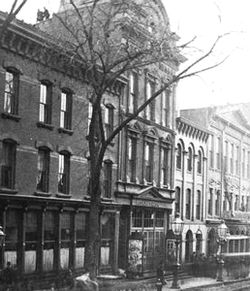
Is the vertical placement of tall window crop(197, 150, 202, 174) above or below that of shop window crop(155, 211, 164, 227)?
above

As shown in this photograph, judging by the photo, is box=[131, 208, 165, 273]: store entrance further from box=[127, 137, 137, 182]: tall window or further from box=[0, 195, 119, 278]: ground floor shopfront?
box=[0, 195, 119, 278]: ground floor shopfront

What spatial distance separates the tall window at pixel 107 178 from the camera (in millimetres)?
29109

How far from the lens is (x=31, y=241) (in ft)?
76.4

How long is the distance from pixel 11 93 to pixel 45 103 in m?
2.34

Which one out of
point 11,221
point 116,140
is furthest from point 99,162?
point 116,140

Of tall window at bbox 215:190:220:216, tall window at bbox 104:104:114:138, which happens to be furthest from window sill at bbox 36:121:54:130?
tall window at bbox 215:190:220:216

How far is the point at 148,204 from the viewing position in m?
32.6

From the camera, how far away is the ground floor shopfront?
2225cm

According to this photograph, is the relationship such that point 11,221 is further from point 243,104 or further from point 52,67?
point 243,104

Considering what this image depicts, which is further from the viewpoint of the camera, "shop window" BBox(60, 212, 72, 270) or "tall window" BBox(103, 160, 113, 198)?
"tall window" BBox(103, 160, 113, 198)

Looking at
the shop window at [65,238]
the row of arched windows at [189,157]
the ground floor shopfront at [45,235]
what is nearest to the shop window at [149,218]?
the ground floor shopfront at [45,235]

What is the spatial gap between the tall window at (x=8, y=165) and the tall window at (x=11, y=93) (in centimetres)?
132

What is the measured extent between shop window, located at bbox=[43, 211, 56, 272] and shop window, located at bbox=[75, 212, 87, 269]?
6.21 ft

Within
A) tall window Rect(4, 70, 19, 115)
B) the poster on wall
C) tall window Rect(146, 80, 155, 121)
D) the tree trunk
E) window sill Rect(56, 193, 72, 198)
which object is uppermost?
tall window Rect(146, 80, 155, 121)
